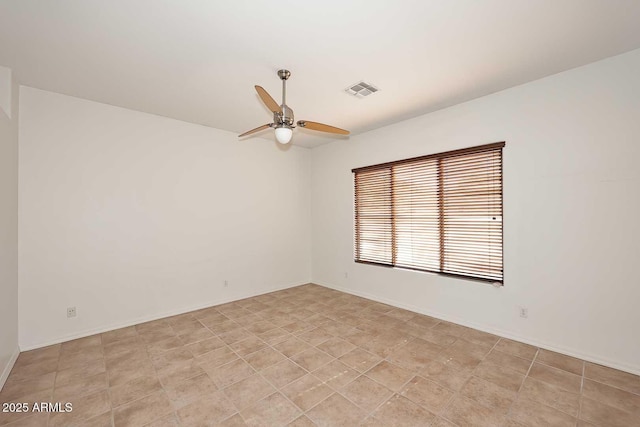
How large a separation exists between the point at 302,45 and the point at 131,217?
317cm

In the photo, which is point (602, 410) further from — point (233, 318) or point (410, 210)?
point (233, 318)

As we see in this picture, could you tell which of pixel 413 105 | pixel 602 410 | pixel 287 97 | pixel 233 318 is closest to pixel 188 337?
pixel 233 318

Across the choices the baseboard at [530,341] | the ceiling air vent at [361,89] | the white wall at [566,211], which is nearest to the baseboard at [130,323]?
the baseboard at [530,341]

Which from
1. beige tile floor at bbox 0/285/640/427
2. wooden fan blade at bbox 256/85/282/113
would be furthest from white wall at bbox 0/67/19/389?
wooden fan blade at bbox 256/85/282/113

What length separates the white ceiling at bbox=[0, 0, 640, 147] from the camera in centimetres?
190

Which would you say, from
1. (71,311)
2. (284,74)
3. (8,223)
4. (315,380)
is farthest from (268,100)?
(71,311)

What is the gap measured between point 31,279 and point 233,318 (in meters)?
2.30

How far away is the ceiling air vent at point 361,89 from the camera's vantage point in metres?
3.00

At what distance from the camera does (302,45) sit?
229 cm

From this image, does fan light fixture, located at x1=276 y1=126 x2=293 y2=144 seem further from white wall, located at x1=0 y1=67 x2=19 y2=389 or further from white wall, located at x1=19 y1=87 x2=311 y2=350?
white wall, located at x1=0 y1=67 x2=19 y2=389

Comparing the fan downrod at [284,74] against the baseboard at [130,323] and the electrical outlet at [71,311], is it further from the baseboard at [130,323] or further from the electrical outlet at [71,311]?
the electrical outlet at [71,311]

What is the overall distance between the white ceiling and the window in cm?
92

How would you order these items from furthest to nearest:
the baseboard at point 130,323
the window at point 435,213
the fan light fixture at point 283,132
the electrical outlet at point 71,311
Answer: the window at point 435,213, the electrical outlet at point 71,311, the baseboard at point 130,323, the fan light fixture at point 283,132

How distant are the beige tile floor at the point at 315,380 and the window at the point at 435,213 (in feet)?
2.97
